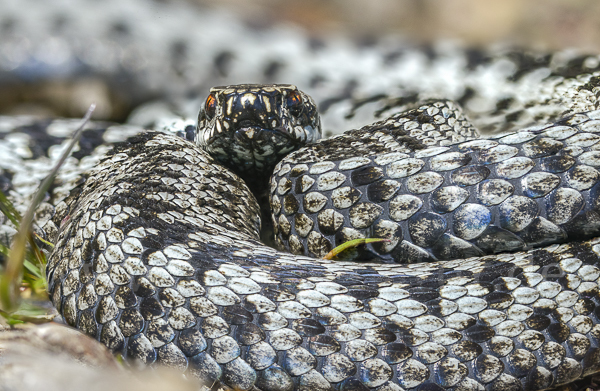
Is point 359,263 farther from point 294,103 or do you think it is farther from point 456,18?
point 456,18

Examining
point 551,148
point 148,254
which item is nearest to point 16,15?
point 148,254

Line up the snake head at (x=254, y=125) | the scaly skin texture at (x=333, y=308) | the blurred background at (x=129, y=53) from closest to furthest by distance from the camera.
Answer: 1. the scaly skin texture at (x=333, y=308)
2. the snake head at (x=254, y=125)
3. the blurred background at (x=129, y=53)

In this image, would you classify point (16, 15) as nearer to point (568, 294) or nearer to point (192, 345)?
point (192, 345)

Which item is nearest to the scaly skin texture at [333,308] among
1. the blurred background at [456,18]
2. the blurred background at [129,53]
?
the blurred background at [129,53]

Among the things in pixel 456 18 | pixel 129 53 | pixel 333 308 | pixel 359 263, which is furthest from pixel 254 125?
pixel 456 18

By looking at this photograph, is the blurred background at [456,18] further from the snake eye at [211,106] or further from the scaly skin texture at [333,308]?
the scaly skin texture at [333,308]

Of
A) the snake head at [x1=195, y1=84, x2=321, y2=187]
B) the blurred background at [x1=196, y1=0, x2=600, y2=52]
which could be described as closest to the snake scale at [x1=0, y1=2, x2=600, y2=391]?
the snake head at [x1=195, y1=84, x2=321, y2=187]

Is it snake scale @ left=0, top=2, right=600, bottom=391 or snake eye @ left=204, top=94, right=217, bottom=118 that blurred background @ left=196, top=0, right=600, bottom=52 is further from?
snake scale @ left=0, top=2, right=600, bottom=391
